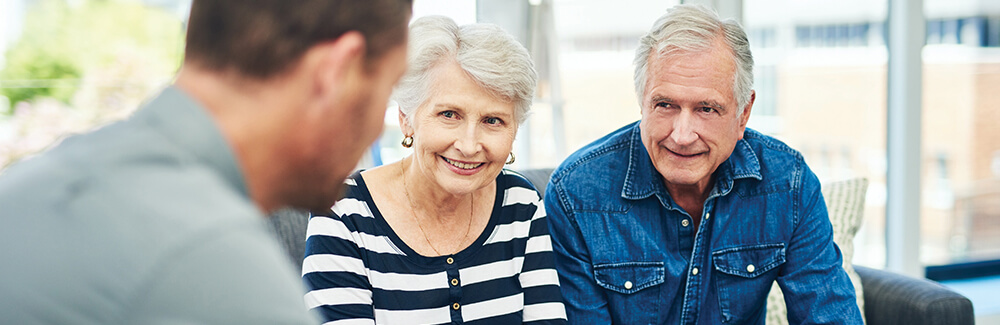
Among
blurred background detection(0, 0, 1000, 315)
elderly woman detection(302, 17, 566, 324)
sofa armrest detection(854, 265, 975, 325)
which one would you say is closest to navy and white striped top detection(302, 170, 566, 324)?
elderly woman detection(302, 17, 566, 324)

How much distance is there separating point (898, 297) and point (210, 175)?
188cm

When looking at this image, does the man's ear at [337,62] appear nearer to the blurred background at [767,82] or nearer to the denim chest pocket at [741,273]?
the denim chest pocket at [741,273]

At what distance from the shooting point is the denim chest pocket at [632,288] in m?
1.75

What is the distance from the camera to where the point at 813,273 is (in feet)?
5.80

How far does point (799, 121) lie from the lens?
3.46m

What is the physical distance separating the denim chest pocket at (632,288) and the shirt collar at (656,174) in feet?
0.54

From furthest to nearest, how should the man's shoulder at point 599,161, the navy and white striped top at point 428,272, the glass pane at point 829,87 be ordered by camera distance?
the glass pane at point 829,87 → the man's shoulder at point 599,161 → the navy and white striped top at point 428,272

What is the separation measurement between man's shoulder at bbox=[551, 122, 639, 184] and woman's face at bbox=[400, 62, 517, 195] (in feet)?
0.97

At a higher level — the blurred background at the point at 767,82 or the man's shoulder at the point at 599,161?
the blurred background at the point at 767,82

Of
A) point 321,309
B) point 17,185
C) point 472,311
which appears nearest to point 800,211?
point 472,311

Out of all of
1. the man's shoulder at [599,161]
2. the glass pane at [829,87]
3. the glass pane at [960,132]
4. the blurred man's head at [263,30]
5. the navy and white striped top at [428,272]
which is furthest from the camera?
the glass pane at [960,132]

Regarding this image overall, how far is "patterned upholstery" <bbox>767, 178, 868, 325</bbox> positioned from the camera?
211cm

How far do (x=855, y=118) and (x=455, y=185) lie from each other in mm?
2616

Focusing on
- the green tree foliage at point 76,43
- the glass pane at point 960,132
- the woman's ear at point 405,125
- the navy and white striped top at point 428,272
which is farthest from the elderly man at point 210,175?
the glass pane at point 960,132
